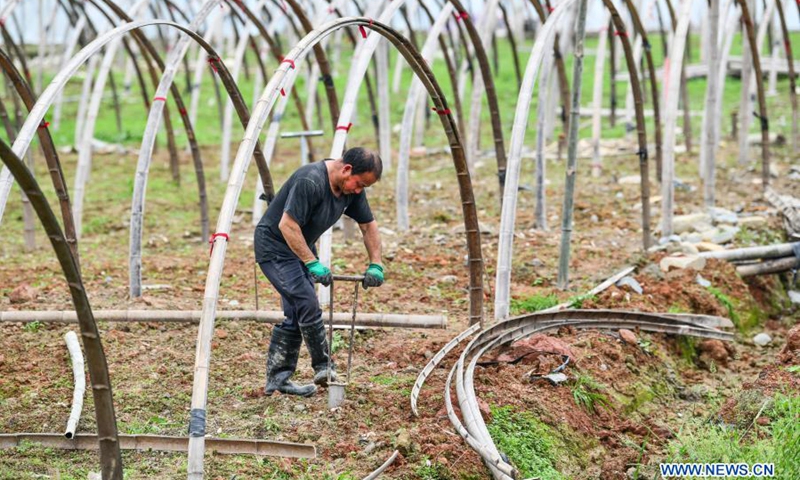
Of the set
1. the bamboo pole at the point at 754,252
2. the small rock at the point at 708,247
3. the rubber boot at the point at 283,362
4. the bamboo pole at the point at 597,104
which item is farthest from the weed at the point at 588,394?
the bamboo pole at the point at 597,104

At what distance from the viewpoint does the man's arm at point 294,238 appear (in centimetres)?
489

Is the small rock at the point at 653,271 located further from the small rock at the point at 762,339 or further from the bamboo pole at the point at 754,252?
the small rock at the point at 762,339

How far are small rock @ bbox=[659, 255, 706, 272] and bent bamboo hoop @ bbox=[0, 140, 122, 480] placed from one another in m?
5.33

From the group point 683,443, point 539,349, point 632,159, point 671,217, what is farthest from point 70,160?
point 683,443

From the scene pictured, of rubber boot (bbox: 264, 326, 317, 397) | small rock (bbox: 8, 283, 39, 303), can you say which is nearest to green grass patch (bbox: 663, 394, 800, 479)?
rubber boot (bbox: 264, 326, 317, 397)

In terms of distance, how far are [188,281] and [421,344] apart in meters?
2.75

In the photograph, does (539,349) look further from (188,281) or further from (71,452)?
(188,281)

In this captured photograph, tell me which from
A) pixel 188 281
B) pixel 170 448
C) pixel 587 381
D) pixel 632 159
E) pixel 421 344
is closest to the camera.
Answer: pixel 170 448

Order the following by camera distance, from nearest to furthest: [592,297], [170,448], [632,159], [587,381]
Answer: [170,448] < [587,381] < [592,297] < [632,159]

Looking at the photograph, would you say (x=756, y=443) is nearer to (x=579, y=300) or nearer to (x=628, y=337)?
(x=628, y=337)

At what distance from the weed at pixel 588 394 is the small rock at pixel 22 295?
4079 mm

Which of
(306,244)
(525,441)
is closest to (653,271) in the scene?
(525,441)

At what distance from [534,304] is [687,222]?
2898 mm

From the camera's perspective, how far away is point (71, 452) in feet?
15.3
